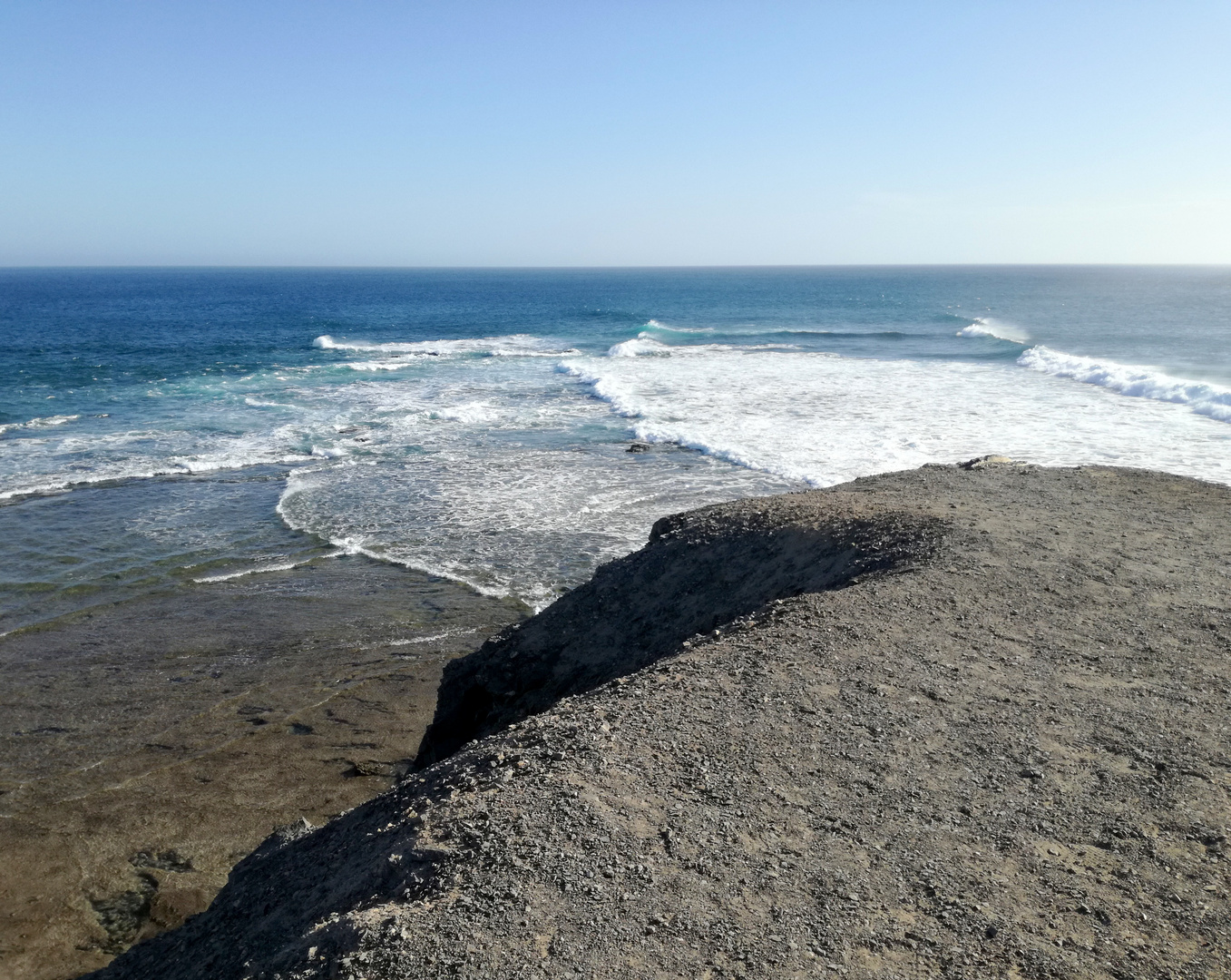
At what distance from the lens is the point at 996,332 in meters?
58.8

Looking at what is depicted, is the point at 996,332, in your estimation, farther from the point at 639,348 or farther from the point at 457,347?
the point at 457,347

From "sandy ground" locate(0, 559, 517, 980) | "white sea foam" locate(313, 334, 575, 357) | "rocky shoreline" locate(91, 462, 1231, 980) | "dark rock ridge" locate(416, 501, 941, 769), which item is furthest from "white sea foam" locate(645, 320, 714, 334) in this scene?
"rocky shoreline" locate(91, 462, 1231, 980)

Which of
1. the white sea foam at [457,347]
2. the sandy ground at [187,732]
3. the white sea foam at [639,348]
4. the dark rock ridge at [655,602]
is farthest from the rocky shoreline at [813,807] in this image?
the white sea foam at [457,347]

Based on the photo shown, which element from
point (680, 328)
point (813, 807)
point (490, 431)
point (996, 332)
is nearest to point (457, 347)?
point (680, 328)

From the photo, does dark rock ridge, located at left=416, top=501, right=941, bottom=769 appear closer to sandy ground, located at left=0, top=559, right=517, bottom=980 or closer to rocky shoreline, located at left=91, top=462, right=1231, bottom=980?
rocky shoreline, located at left=91, top=462, right=1231, bottom=980

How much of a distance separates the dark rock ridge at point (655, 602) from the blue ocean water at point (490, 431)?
4.53 metres

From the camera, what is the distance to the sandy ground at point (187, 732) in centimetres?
750

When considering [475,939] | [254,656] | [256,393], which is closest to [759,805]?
[475,939]

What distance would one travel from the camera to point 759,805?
518 centimetres

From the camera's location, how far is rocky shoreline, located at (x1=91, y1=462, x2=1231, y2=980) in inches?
168

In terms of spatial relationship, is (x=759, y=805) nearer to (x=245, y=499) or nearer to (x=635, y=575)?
(x=635, y=575)

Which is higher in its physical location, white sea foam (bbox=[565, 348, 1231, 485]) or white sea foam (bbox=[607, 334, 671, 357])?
white sea foam (bbox=[607, 334, 671, 357])

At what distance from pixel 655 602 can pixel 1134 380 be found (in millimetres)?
31002

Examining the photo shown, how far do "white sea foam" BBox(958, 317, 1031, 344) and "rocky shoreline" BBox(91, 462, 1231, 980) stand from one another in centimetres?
5006
